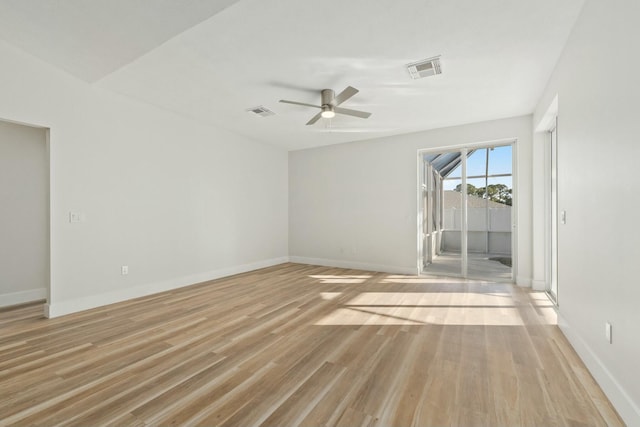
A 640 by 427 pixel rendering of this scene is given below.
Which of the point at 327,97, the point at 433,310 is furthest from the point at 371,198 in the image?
the point at 433,310

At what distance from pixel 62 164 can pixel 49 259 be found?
1135mm

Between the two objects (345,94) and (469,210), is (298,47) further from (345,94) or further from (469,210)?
(469,210)

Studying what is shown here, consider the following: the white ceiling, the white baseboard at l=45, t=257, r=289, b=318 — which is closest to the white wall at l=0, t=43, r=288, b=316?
the white baseboard at l=45, t=257, r=289, b=318

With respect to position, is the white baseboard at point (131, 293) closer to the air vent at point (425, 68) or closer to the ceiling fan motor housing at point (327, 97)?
the ceiling fan motor housing at point (327, 97)

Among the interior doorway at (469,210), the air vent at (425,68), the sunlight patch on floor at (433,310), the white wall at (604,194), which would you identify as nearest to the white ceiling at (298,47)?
the air vent at (425,68)

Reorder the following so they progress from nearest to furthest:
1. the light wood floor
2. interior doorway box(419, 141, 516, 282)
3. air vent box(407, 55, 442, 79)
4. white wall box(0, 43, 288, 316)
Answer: the light wood floor < air vent box(407, 55, 442, 79) < white wall box(0, 43, 288, 316) < interior doorway box(419, 141, 516, 282)

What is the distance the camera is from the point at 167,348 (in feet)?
8.18

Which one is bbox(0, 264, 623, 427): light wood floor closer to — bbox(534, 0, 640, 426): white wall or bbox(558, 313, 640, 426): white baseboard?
bbox(558, 313, 640, 426): white baseboard

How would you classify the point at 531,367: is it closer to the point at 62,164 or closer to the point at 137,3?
the point at 137,3

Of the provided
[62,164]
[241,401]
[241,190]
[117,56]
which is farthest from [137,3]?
[241,190]

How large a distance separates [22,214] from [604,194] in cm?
650

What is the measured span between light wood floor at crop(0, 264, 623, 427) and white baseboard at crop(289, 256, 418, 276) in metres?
1.76

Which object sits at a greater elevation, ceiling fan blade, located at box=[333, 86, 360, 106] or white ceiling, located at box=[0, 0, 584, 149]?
white ceiling, located at box=[0, 0, 584, 149]

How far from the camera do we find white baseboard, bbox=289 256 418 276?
5.65 m
